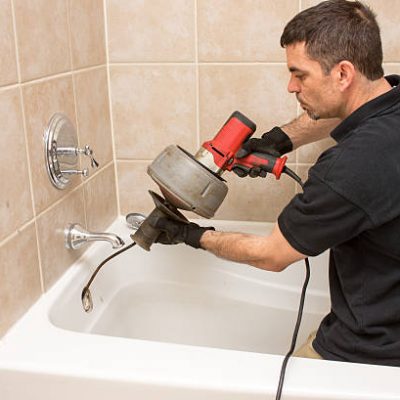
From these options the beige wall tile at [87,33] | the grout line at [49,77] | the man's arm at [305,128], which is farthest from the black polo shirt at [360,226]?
the beige wall tile at [87,33]

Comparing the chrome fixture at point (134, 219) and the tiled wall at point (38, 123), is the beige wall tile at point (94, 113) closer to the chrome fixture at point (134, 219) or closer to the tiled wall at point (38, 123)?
the tiled wall at point (38, 123)

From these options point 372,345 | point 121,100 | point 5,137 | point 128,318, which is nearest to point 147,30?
point 121,100

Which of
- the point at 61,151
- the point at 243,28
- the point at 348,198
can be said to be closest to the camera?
the point at 348,198

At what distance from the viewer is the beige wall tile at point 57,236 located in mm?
1352

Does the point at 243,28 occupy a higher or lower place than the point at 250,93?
higher

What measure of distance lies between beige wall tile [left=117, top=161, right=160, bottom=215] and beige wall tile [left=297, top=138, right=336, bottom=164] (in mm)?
447

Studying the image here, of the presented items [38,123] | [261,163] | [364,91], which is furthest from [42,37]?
[364,91]

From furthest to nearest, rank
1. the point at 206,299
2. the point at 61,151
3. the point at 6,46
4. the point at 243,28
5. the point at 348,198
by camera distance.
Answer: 1. the point at 206,299
2. the point at 243,28
3. the point at 61,151
4. the point at 6,46
5. the point at 348,198

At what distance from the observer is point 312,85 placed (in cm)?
122

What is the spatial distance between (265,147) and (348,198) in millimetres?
408

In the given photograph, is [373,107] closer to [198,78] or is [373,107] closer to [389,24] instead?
[389,24]

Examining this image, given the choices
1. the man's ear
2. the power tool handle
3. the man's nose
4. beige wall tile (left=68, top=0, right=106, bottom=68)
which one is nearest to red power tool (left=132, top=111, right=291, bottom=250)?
the power tool handle

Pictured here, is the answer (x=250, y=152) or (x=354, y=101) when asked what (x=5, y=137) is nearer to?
(x=250, y=152)

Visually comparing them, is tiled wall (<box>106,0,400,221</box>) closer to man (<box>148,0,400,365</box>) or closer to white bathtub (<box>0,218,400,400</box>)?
white bathtub (<box>0,218,400,400</box>)
